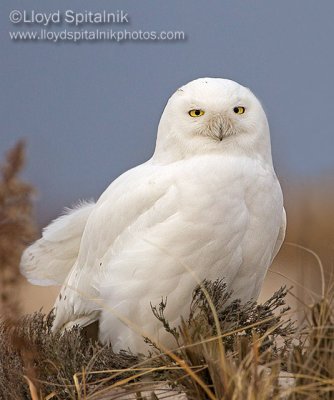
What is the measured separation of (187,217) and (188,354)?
0.88m

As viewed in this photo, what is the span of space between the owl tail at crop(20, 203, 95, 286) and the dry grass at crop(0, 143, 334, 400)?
1.20 feet

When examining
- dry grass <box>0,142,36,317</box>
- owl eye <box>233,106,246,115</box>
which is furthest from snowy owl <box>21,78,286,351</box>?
dry grass <box>0,142,36,317</box>

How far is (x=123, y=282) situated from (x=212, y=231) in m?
0.50

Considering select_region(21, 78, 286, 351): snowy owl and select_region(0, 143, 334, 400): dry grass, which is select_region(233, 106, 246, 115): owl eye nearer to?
select_region(21, 78, 286, 351): snowy owl

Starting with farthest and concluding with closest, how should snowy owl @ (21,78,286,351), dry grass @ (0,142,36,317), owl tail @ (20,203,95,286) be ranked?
owl tail @ (20,203,95,286), snowy owl @ (21,78,286,351), dry grass @ (0,142,36,317)

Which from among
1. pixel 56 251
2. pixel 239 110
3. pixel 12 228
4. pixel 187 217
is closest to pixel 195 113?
pixel 239 110

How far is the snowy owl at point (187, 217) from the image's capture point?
10.0ft

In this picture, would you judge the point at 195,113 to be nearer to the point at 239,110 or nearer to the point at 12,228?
the point at 239,110

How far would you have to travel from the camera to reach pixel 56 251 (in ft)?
12.6

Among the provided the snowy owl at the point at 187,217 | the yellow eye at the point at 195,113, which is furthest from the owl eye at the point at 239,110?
the yellow eye at the point at 195,113

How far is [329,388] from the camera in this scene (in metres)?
1.91

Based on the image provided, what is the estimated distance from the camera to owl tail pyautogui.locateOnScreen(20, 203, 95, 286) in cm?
381

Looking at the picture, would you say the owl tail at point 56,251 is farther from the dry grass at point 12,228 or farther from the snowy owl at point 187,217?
the dry grass at point 12,228

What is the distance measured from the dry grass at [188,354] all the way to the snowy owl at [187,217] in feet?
0.39
